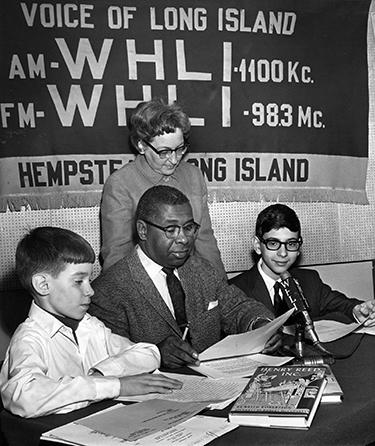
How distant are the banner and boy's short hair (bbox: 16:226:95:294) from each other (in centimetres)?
159

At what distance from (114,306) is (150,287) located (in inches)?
6.7

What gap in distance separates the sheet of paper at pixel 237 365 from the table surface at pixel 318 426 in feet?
0.86

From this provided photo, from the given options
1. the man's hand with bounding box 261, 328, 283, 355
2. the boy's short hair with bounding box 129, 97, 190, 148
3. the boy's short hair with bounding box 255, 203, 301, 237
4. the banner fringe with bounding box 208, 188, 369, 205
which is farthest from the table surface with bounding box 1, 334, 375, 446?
the banner fringe with bounding box 208, 188, 369, 205

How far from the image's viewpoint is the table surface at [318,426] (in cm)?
186

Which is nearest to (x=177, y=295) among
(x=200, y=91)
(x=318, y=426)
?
(x=318, y=426)

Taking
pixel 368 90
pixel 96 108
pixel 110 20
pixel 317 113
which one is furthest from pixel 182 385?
pixel 368 90

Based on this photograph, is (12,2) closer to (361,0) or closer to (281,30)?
(281,30)

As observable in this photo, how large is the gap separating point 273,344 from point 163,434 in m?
0.96

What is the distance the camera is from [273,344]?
2.69m

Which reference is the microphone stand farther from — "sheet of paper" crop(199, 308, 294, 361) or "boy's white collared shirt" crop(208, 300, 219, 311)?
"boy's white collared shirt" crop(208, 300, 219, 311)

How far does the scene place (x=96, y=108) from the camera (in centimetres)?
414

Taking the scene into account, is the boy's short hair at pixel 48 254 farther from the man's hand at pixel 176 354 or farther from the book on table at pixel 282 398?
the book on table at pixel 282 398

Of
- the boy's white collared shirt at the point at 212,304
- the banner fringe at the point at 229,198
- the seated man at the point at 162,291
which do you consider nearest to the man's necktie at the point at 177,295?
the seated man at the point at 162,291

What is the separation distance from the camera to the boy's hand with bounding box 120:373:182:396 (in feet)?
7.18
